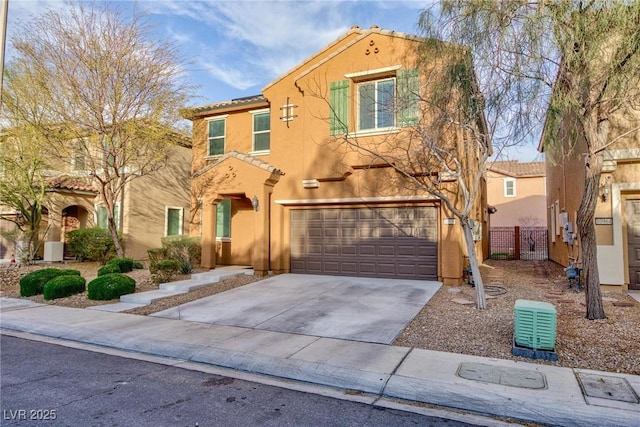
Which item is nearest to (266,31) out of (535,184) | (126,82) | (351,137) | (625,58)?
(351,137)

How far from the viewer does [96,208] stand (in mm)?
19234

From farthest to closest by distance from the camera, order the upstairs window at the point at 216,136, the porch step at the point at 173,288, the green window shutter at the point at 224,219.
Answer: the upstairs window at the point at 216,136 < the green window shutter at the point at 224,219 < the porch step at the point at 173,288

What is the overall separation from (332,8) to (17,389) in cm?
1126

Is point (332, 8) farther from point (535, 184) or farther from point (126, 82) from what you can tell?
point (535, 184)

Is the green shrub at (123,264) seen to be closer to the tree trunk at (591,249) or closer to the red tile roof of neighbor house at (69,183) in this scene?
the red tile roof of neighbor house at (69,183)

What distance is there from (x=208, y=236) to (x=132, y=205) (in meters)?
6.57

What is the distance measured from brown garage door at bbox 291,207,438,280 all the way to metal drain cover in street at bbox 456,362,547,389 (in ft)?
20.8

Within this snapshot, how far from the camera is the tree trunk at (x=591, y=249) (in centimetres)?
684

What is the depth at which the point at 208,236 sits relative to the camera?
1340 centimetres

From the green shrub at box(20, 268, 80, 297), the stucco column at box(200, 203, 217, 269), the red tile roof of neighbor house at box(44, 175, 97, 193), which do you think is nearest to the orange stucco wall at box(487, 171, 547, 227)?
the stucco column at box(200, 203, 217, 269)

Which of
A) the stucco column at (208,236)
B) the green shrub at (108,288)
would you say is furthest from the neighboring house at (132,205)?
the green shrub at (108,288)

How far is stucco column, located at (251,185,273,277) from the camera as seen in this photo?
12602 mm

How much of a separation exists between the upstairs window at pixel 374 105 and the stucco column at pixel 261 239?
3.88m

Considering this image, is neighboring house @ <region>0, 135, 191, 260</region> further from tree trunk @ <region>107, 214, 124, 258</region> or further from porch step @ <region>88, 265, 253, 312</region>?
porch step @ <region>88, 265, 253, 312</region>
